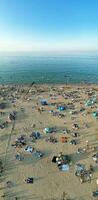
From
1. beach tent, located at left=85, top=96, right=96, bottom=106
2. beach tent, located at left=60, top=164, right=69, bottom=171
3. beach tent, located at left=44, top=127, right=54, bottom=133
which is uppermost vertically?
beach tent, located at left=85, top=96, right=96, bottom=106

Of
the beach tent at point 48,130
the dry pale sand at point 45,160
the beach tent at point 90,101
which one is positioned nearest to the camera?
the dry pale sand at point 45,160

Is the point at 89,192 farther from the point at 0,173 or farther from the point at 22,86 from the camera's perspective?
the point at 22,86

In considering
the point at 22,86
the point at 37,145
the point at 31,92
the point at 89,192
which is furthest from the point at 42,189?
the point at 22,86

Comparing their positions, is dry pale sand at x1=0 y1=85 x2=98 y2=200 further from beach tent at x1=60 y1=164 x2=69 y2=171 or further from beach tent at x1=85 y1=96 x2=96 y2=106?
beach tent at x1=85 y1=96 x2=96 y2=106

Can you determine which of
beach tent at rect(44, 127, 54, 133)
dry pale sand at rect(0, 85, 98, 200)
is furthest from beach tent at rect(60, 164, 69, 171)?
beach tent at rect(44, 127, 54, 133)

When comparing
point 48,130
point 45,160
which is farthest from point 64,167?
point 48,130

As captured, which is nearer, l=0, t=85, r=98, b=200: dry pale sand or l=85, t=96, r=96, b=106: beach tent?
l=0, t=85, r=98, b=200: dry pale sand

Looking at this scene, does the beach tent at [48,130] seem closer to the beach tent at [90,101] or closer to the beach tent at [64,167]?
the beach tent at [64,167]

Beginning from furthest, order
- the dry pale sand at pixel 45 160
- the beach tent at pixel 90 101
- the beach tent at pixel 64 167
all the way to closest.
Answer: the beach tent at pixel 90 101
the beach tent at pixel 64 167
the dry pale sand at pixel 45 160

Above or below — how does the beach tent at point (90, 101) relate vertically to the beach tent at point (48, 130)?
above

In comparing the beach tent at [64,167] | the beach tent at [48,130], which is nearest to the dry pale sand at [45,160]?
the beach tent at [64,167]

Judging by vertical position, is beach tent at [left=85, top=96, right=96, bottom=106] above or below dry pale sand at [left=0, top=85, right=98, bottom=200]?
above
